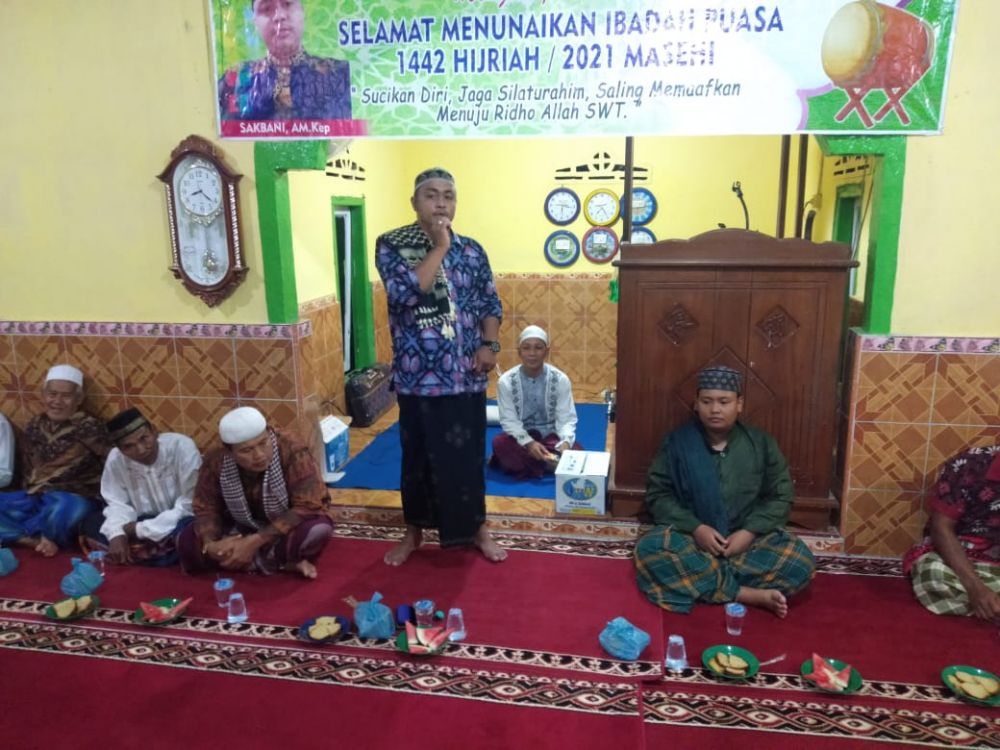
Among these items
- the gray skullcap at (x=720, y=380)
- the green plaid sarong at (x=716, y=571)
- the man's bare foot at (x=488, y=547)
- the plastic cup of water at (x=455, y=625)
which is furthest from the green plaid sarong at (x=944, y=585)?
the plastic cup of water at (x=455, y=625)

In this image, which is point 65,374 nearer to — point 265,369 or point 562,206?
point 265,369

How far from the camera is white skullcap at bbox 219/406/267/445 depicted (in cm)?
318

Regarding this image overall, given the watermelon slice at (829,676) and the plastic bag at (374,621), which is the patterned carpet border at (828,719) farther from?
the plastic bag at (374,621)

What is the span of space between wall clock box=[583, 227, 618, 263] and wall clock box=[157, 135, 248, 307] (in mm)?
4047

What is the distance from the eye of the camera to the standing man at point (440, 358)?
314cm

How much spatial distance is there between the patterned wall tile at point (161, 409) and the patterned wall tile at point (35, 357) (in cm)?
49

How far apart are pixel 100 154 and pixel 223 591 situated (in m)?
2.44

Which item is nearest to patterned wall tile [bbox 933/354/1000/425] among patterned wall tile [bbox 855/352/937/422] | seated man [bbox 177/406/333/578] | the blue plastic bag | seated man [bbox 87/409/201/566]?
patterned wall tile [bbox 855/352/937/422]

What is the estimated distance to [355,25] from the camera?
340 cm

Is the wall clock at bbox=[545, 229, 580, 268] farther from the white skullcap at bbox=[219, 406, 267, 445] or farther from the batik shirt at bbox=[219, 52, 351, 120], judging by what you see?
the white skullcap at bbox=[219, 406, 267, 445]

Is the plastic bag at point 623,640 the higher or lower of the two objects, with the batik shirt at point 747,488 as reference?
lower

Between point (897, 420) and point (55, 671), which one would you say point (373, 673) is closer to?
point (55, 671)

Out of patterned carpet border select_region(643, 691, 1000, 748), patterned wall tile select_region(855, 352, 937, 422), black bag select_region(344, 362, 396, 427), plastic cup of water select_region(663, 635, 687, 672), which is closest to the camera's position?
patterned carpet border select_region(643, 691, 1000, 748)

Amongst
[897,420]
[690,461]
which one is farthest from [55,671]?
[897,420]
